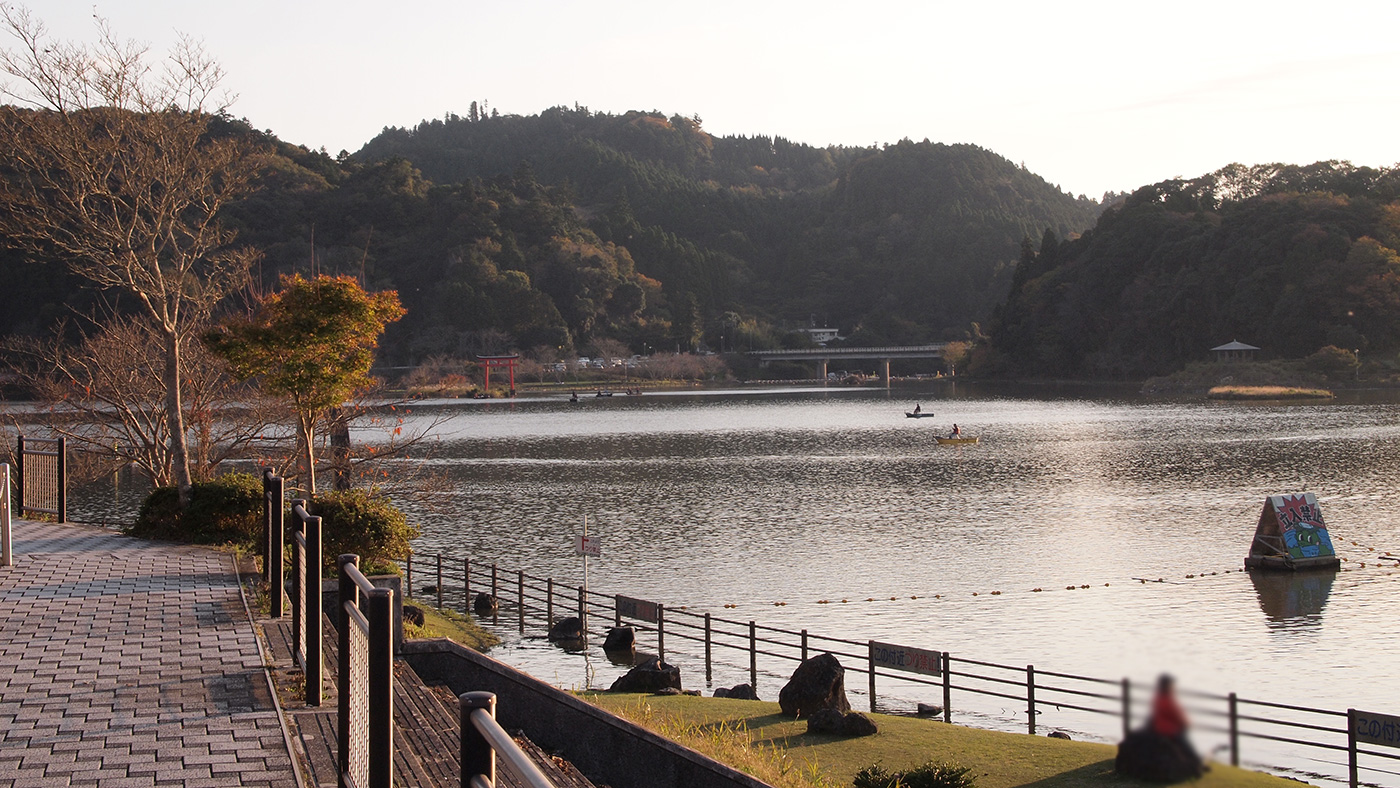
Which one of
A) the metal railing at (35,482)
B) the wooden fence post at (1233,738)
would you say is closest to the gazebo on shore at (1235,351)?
the metal railing at (35,482)

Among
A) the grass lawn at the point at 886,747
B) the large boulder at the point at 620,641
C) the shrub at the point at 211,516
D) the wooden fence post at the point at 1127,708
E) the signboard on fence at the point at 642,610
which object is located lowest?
the large boulder at the point at 620,641

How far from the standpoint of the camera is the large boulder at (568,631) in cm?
1884

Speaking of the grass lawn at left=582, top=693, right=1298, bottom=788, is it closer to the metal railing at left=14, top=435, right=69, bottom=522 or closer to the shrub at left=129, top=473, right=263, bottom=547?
the shrub at left=129, top=473, right=263, bottom=547

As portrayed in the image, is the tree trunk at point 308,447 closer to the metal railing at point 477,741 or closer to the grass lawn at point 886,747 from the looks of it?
the grass lawn at point 886,747

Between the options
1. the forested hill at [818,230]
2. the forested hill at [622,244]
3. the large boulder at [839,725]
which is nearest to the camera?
the large boulder at [839,725]

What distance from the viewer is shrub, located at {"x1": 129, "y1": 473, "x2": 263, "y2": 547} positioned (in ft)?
47.0

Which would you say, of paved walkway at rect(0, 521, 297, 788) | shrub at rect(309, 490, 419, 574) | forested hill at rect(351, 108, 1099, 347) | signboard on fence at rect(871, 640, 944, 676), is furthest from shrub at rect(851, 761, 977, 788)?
forested hill at rect(351, 108, 1099, 347)

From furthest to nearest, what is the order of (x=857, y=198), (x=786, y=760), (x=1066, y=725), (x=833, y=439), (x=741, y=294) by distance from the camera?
(x=857, y=198), (x=741, y=294), (x=833, y=439), (x=1066, y=725), (x=786, y=760)

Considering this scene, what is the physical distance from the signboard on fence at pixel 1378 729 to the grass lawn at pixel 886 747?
7.58ft

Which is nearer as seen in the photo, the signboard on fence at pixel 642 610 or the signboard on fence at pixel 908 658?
the signboard on fence at pixel 908 658

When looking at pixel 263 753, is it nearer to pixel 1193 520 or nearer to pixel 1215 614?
pixel 1215 614

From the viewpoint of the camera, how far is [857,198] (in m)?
183

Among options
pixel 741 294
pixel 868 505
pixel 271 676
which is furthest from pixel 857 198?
pixel 271 676

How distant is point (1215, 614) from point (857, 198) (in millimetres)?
168694
